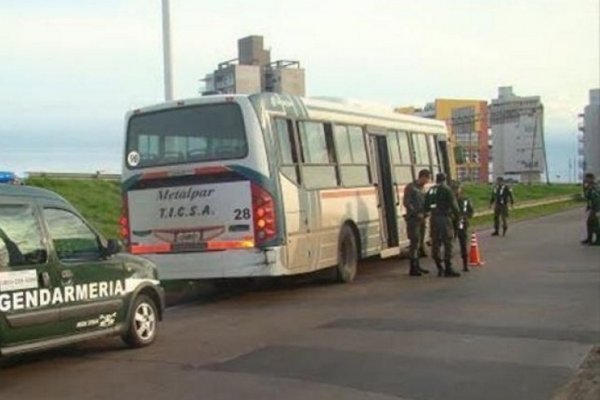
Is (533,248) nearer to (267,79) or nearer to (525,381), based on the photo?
(267,79)

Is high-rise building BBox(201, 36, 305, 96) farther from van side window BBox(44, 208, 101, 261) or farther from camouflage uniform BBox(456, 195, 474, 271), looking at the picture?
van side window BBox(44, 208, 101, 261)

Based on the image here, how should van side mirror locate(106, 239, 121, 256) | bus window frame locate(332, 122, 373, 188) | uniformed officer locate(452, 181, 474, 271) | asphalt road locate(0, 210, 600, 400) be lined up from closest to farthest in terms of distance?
asphalt road locate(0, 210, 600, 400) → van side mirror locate(106, 239, 121, 256) → bus window frame locate(332, 122, 373, 188) → uniformed officer locate(452, 181, 474, 271)

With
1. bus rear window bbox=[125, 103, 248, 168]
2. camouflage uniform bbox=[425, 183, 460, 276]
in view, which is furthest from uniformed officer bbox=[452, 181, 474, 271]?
bus rear window bbox=[125, 103, 248, 168]

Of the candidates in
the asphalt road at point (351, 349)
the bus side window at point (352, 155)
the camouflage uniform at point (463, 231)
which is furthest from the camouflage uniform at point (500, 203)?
the asphalt road at point (351, 349)

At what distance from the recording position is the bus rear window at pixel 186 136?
13.1 metres

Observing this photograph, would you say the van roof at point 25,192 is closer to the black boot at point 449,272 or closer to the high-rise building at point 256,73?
the black boot at point 449,272

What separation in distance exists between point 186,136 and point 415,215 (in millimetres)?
4982

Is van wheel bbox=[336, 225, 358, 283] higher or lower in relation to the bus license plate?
lower

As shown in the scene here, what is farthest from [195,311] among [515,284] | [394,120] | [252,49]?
[252,49]

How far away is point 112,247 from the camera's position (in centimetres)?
925

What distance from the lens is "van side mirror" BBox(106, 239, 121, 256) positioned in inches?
364

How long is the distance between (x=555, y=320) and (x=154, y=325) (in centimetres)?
479

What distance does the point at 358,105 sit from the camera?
16.7 m

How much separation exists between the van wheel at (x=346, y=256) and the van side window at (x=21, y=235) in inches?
290
